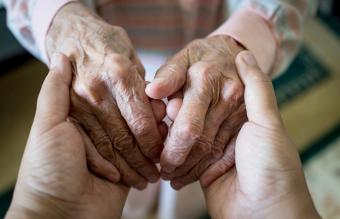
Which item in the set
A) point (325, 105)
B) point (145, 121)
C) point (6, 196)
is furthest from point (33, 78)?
point (325, 105)

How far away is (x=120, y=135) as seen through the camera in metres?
0.71

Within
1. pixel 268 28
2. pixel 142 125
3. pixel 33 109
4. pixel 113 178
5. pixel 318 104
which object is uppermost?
pixel 268 28

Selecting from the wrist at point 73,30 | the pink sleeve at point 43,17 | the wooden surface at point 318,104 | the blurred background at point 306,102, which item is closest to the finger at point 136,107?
the wrist at point 73,30

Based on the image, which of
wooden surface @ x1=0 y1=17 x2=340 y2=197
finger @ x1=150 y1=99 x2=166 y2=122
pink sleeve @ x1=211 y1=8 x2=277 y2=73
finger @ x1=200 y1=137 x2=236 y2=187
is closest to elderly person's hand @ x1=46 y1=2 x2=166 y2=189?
finger @ x1=150 y1=99 x2=166 y2=122

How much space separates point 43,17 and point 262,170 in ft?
1.66

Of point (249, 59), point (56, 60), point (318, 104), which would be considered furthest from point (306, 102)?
point (56, 60)

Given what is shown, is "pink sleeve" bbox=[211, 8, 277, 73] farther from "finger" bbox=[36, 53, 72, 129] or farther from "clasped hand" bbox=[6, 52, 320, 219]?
"finger" bbox=[36, 53, 72, 129]

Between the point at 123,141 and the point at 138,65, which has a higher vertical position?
the point at 138,65

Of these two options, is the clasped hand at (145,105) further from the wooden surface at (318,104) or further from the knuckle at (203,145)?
the wooden surface at (318,104)

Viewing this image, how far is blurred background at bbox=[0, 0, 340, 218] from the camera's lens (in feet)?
4.32

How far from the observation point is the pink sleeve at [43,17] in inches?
30.8

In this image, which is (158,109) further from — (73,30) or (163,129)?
(73,30)

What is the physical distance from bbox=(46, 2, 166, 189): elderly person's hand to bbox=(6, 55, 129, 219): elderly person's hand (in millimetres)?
24

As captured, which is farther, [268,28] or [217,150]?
[268,28]
